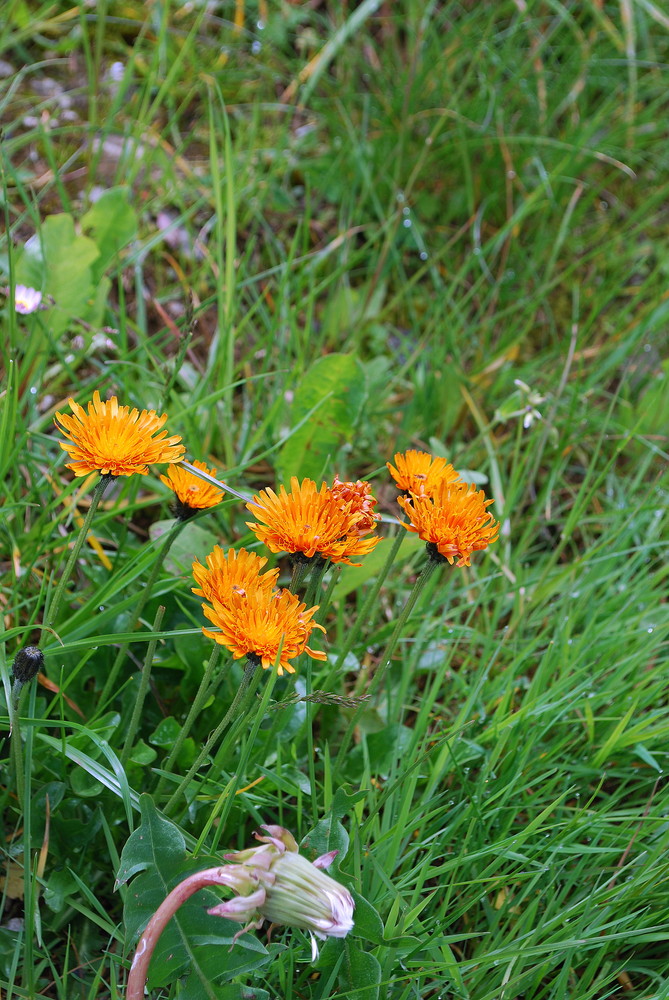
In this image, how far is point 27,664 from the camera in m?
1.07

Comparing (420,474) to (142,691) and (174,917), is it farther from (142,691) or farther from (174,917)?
(174,917)

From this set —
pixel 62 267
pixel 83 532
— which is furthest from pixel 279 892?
pixel 62 267

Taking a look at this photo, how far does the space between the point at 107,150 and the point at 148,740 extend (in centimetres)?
194

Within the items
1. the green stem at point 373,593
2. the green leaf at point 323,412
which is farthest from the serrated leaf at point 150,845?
the green leaf at point 323,412

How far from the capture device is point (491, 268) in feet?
8.81

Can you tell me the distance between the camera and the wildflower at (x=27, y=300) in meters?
1.88

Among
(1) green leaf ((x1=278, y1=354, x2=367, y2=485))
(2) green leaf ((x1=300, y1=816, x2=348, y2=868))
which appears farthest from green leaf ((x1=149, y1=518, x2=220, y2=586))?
(2) green leaf ((x1=300, y1=816, x2=348, y2=868))

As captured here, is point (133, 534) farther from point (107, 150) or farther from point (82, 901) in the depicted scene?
point (107, 150)

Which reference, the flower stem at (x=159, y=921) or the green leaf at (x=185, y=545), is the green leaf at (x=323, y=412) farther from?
the flower stem at (x=159, y=921)

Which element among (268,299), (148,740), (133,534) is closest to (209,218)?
(268,299)

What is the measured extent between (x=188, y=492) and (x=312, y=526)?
212 mm

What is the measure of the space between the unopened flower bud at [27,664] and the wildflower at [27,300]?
1.03m

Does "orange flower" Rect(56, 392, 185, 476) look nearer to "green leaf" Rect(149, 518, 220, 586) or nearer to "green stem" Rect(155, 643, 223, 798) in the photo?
"green stem" Rect(155, 643, 223, 798)

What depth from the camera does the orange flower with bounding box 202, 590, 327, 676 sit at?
3.35 feet
